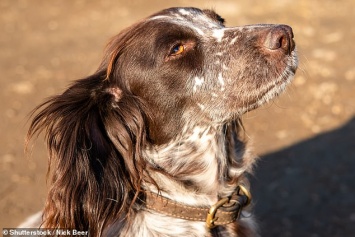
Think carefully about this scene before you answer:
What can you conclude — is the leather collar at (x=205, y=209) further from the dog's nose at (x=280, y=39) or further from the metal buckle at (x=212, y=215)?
the dog's nose at (x=280, y=39)

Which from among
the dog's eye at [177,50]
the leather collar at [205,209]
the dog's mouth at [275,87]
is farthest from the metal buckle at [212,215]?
the dog's eye at [177,50]

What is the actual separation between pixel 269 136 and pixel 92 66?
3.04 meters

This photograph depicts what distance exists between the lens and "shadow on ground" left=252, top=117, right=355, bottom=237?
507 cm

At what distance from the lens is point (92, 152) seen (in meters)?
3.07

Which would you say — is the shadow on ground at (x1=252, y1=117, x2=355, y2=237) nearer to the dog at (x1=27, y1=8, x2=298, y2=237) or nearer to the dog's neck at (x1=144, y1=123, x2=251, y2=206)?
the dog's neck at (x1=144, y1=123, x2=251, y2=206)

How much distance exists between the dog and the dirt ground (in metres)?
1.64

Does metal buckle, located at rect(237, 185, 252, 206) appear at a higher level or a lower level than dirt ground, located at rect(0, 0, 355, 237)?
higher

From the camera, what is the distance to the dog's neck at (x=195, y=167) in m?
3.30

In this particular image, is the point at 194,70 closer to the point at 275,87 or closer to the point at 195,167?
the point at 275,87

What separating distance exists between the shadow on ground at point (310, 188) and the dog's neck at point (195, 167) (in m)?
1.70

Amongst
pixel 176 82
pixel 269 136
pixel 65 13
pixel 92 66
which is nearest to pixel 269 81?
pixel 176 82

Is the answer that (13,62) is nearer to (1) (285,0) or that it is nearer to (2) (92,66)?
(2) (92,66)

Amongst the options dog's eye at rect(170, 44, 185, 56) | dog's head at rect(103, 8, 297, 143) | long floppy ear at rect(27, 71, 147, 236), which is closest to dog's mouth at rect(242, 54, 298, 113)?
dog's head at rect(103, 8, 297, 143)

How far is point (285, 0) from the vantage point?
9.63 m
